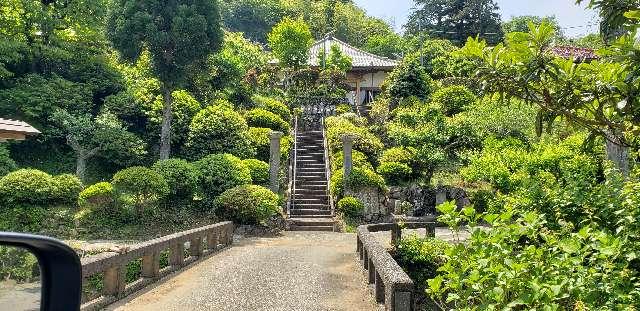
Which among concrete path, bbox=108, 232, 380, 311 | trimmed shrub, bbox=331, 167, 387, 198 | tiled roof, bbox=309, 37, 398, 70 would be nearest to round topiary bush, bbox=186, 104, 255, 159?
trimmed shrub, bbox=331, 167, 387, 198

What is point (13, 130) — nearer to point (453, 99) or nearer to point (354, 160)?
point (354, 160)

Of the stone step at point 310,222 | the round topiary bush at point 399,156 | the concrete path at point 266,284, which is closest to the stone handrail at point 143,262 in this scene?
the concrete path at point 266,284

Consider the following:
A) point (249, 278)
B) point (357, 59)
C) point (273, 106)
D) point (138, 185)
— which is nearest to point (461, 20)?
point (357, 59)

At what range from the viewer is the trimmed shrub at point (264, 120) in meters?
25.0

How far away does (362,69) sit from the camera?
3622 centimetres

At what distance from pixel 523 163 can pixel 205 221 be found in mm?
11330

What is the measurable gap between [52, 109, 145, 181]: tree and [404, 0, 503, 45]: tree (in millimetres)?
29224

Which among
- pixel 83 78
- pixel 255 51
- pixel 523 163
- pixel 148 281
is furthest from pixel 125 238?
pixel 255 51

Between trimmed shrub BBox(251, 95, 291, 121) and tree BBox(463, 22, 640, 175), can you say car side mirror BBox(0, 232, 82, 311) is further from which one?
trimmed shrub BBox(251, 95, 291, 121)

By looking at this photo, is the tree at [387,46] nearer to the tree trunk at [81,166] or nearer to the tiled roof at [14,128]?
the tree trunk at [81,166]

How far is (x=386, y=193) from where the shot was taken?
62.8ft

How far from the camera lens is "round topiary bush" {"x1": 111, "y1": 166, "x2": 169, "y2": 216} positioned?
50.7ft

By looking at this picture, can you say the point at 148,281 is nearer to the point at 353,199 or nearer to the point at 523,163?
the point at 353,199

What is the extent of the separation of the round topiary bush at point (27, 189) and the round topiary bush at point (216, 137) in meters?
6.03
